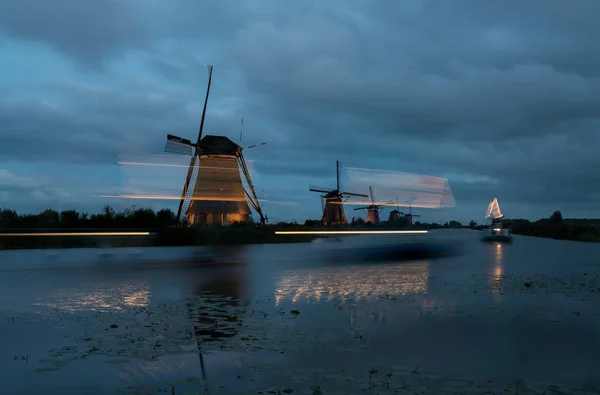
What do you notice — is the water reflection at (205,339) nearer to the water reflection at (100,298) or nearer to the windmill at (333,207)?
the water reflection at (100,298)

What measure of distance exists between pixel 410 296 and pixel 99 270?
60.5 feet

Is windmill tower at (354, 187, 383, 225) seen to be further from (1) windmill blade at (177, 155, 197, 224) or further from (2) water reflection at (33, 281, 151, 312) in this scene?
(2) water reflection at (33, 281, 151, 312)

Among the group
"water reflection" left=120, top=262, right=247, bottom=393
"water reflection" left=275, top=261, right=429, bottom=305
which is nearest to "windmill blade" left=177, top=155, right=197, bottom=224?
"water reflection" left=275, top=261, right=429, bottom=305

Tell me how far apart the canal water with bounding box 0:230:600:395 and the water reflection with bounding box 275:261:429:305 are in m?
0.13

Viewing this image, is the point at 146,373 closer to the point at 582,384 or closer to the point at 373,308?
the point at 582,384

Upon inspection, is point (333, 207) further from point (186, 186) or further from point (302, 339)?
point (302, 339)

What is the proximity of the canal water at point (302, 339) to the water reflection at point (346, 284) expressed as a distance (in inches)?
5.1

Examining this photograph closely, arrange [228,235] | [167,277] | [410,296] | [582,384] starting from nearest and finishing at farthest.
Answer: [582,384]
[410,296]
[167,277]
[228,235]

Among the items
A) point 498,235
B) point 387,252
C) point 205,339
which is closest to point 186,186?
point 387,252

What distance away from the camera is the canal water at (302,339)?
25.9ft

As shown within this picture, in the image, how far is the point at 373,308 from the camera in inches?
589

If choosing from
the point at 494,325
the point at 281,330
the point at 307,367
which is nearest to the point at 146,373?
the point at 307,367

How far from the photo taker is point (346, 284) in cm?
2156

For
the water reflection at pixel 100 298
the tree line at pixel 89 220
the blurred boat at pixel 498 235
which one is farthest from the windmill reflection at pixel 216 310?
the blurred boat at pixel 498 235
